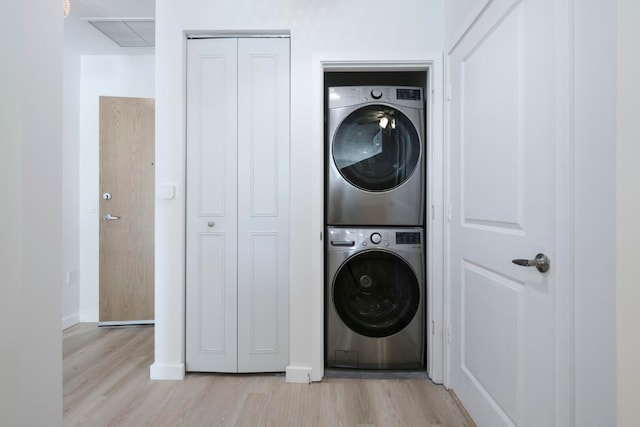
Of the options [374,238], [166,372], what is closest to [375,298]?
[374,238]

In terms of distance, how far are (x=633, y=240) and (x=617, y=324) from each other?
0.68 ft

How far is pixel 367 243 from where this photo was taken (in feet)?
7.12

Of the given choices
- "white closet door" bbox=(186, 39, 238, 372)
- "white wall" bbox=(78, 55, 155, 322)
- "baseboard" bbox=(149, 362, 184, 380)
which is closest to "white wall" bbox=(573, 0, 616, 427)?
"white closet door" bbox=(186, 39, 238, 372)

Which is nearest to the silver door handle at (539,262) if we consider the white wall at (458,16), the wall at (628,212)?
the wall at (628,212)

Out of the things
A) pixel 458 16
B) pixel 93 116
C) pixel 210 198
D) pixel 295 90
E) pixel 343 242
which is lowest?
pixel 343 242

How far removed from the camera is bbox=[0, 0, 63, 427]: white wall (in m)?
0.72

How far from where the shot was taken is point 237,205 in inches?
83.9

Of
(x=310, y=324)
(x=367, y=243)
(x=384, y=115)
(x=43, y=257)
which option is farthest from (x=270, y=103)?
A: (x=43, y=257)

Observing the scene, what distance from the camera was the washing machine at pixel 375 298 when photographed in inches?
85.0

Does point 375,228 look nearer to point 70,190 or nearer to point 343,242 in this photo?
point 343,242

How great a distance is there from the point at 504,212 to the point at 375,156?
3.28 ft

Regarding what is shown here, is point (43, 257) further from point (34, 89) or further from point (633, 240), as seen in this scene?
point (633, 240)

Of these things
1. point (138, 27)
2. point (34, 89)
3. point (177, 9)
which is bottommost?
point (34, 89)

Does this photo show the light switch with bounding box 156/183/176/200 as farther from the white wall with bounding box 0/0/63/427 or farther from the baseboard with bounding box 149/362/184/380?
the white wall with bounding box 0/0/63/427
